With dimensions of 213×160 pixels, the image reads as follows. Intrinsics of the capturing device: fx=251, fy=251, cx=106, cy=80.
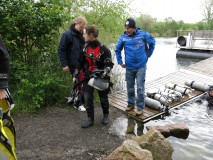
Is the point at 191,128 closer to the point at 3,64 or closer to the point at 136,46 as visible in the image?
the point at 136,46

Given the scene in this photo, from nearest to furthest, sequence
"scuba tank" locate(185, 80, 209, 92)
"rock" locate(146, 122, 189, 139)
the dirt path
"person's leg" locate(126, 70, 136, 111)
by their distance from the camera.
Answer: the dirt path → "rock" locate(146, 122, 189, 139) → "person's leg" locate(126, 70, 136, 111) → "scuba tank" locate(185, 80, 209, 92)

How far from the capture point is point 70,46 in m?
4.71

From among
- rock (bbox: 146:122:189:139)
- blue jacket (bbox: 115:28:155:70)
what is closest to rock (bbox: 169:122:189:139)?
rock (bbox: 146:122:189:139)

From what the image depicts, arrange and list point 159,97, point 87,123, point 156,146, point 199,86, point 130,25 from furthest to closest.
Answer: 1. point 199,86
2. point 159,97
3. point 130,25
4. point 87,123
5. point 156,146

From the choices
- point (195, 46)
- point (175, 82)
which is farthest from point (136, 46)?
point (195, 46)

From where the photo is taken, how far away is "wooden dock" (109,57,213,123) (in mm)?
5359

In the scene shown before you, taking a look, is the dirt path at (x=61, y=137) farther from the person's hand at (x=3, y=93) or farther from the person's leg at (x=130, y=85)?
the person's hand at (x=3, y=93)

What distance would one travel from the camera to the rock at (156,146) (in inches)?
137

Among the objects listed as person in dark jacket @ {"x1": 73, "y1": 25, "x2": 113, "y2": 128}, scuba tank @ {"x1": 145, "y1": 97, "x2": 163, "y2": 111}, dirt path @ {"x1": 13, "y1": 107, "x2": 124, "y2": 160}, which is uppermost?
person in dark jacket @ {"x1": 73, "y1": 25, "x2": 113, "y2": 128}

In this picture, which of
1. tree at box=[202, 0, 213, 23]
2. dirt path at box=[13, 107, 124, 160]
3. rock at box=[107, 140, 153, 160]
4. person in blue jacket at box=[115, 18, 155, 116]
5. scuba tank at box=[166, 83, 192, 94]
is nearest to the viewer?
rock at box=[107, 140, 153, 160]

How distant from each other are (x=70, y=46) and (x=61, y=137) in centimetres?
171

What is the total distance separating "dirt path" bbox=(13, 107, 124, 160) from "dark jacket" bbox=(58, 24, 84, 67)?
3.41 ft

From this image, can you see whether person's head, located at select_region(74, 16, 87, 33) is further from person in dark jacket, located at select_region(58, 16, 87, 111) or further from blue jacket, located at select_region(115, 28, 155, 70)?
blue jacket, located at select_region(115, 28, 155, 70)

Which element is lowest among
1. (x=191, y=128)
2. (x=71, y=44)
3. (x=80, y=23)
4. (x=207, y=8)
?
(x=191, y=128)
